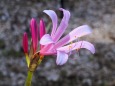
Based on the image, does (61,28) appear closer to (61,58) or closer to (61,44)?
(61,44)

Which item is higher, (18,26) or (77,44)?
(77,44)

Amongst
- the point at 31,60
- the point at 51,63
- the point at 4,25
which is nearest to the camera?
the point at 31,60

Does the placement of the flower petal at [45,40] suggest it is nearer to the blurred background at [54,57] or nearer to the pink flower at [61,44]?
the pink flower at [61,44]

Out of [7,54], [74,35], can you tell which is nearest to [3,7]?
[7,54]

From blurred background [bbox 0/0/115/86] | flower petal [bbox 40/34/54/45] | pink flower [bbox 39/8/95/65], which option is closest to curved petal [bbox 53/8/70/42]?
pink flower [bbox 39/8/95/65]

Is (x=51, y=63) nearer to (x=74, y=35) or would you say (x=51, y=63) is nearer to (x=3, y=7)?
(x=3, y=7)

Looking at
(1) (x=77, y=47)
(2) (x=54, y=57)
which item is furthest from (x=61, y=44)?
Answer: (2) (x=54, y=57)

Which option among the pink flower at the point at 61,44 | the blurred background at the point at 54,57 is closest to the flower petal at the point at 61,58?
the pink flower at the point at 61,44

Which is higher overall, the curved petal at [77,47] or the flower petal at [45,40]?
the flower petal at [45,40]
